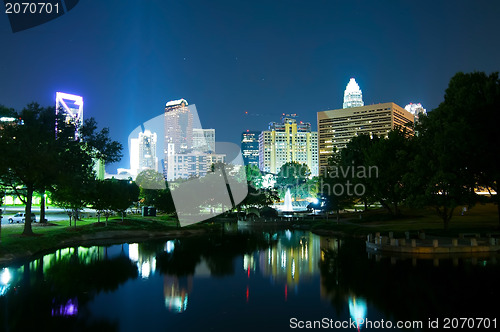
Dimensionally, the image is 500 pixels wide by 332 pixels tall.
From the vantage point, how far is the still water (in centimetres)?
1739

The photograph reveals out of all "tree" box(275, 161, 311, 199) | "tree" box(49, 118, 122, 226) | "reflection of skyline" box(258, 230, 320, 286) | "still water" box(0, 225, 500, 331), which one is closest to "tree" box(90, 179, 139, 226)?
"tree" box(49, 118, 122, 226)

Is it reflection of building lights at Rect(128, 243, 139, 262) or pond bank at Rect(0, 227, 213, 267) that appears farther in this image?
reflection of building lights at Rect(128, 243, 139, 262)

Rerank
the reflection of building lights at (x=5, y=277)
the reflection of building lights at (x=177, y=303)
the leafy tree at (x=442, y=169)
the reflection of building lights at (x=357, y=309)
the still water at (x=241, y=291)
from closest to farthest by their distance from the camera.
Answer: the still water at (x=241, y=291) < the reflection of building lights at (x=357, y=309) < the reflection of building lights at (x=177, y=303) < the reflection of building lights at (x=5, y=277) < the leafy tree at (x=442, y=169)

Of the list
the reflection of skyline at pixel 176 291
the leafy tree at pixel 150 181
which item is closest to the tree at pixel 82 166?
the reflection of skyline at pixel 176 291

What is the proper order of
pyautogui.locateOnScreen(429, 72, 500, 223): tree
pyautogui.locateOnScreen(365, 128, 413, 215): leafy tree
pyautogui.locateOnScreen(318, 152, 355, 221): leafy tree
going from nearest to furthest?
pyautogui.locateOnScreen(429, 72, 500, 223): tree → pyautogui.locateOnScreen(365, 128, 413, 215): leafy tree → pyautogui.locateOnScreen(318, 152, 355, 221): leafy tree

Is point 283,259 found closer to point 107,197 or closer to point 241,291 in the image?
point 241,291

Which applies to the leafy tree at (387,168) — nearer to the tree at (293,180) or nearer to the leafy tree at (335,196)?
the leafy tree at (335,196)

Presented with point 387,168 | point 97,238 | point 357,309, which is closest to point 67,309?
point 357,309

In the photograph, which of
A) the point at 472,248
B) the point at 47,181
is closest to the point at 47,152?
the point at 47,181

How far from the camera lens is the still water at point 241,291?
1739 cm

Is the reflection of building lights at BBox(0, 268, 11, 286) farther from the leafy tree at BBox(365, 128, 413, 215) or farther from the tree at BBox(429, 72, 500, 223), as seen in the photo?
the leafy tree at BBox(365, 128, 413, 215)

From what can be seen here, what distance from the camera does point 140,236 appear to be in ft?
170

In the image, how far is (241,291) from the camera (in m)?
23.5

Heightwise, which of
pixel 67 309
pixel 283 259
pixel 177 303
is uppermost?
pixel 67 309
